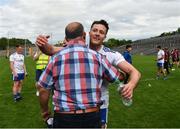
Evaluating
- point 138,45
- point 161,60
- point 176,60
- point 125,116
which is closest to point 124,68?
point 125,116

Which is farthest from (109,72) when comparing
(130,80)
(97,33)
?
(97,33)

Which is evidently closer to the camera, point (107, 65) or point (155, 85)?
point (107, 65)

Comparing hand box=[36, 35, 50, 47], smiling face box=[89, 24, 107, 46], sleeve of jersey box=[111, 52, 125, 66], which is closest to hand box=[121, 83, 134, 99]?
sleeve of jersey box=[111, 52, 125, 66]

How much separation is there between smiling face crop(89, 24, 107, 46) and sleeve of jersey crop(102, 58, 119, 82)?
0.88 meters

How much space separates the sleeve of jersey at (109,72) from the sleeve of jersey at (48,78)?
54 centimetres

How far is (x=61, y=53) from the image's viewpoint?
4.45 m

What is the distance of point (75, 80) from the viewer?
173 inches

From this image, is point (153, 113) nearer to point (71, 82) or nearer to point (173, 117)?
point (173, 117)

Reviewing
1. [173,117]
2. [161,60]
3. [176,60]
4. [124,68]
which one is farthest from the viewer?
[176,60]

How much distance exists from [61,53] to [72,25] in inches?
12.1

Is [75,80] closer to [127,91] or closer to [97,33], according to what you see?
[127,91]

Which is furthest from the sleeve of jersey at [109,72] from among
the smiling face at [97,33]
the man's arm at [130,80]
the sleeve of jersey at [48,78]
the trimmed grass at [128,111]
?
the trimmed grass at [128,111]

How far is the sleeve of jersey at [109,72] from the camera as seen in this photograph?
4.51 meters

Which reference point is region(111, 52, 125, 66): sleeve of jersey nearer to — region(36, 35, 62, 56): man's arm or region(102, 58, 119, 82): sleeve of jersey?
region(102, 58, 119, 82): sleeve of jersey
